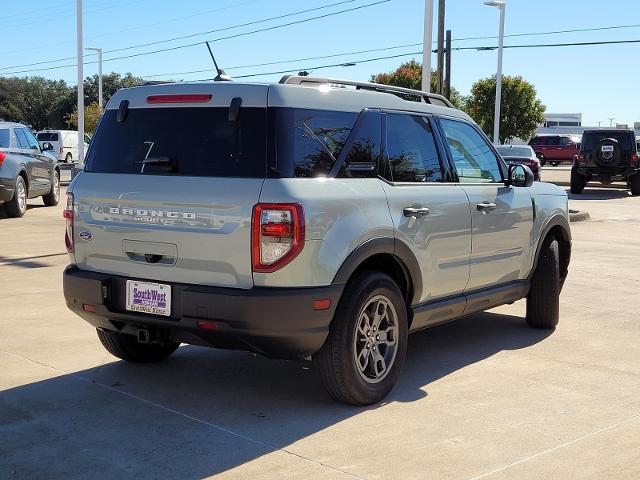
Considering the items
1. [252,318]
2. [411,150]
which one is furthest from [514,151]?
[252,318]

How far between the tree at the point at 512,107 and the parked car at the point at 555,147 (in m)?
8.40

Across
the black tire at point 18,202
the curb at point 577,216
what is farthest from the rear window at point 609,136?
the black tire at point 18,202

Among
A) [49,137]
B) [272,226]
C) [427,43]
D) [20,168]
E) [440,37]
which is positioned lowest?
[272,226]

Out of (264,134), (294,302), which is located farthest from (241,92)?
(294,302)

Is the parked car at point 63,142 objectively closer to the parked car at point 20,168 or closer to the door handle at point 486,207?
the parked car at point 20,168

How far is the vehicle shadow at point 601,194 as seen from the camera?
25.6 m

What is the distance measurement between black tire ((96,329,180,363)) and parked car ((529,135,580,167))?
4549 cm

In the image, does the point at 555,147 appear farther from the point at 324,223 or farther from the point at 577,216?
the point at 324,223

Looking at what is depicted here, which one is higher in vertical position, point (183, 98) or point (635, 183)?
point (183, 98)

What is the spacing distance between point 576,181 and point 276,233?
23914 millimetres

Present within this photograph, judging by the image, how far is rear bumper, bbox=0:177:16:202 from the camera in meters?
15.4

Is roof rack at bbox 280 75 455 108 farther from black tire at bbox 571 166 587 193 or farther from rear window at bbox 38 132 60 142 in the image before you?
rear window at bbox 38 132 60 142

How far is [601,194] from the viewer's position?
27.1m

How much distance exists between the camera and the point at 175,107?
5.10 meters
